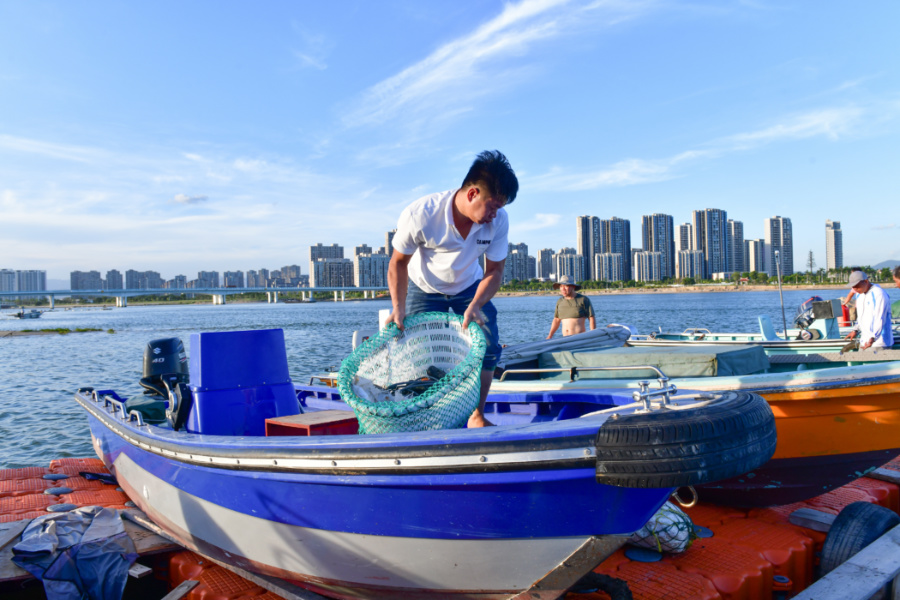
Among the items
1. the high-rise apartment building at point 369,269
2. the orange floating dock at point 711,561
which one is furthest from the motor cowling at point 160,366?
the high-rise apartment building at point 369,269

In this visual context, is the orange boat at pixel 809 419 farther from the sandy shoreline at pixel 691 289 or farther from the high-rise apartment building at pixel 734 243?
the high-rise apartment building at pixel 734 243

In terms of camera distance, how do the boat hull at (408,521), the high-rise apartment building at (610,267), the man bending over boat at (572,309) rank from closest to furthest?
the boat hull at (408,521) < the man bending over boat at (572,309) < the high-rise apartment building at (610,267)

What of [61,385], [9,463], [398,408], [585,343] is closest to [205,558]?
[398,408]

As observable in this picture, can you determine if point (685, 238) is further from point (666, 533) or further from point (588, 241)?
point (666, 533)

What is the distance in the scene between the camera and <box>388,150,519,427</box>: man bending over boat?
3271 millimetres

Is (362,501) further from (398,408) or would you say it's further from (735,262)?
(735,262)

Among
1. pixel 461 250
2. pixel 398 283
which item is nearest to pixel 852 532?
pixel 461 250

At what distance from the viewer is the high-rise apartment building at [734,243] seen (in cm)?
13375

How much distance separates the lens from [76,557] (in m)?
3.89

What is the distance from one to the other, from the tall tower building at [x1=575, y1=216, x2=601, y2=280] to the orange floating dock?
140 meters

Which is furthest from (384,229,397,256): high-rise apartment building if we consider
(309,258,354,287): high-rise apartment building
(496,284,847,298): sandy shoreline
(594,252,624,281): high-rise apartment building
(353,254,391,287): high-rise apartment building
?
(594,252,624,281): high-rise apartment building

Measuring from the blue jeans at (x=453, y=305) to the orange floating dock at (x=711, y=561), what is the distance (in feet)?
4.94

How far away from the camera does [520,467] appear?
256cm

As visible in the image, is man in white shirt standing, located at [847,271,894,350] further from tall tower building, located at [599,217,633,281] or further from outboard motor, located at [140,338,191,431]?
tall tower building, located at [599,217,633,281]
